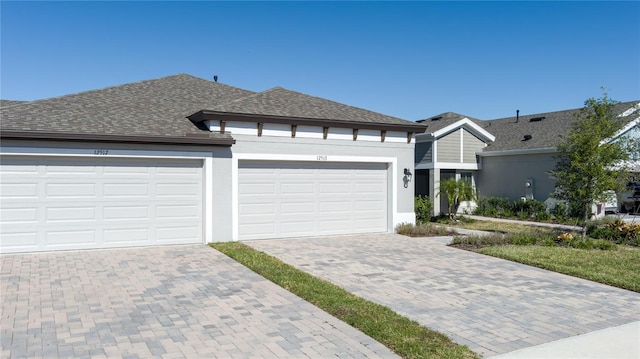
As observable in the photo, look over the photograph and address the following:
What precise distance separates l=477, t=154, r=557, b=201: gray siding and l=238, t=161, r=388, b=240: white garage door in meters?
9.94

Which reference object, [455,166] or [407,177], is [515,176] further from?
[407,177]

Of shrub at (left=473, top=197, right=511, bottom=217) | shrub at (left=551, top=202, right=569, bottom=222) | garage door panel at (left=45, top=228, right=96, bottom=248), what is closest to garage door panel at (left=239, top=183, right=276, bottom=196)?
garage door panel at (left=45, top=228, right=96, bottom=248)

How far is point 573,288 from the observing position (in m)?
8.34

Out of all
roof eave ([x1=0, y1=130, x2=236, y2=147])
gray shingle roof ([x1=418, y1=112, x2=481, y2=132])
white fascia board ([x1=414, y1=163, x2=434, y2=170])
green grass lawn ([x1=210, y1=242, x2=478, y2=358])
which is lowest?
green grass lawn ([x1=210, y1=242, x2=478, y2=358])

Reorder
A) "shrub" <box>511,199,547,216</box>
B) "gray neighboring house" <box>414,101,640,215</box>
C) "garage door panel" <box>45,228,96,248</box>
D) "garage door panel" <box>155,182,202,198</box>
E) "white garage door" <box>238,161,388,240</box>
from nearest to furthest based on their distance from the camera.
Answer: "garage door panel" <box>45,228,96,248</box>, "garage door panel" <box>155,182,202,198</box>, "white garage door" <box>238,161,388,240</box>, "shrub" <box>511,199,547,216</box>, "gray neighboring house" <box>414,101,640,215</box>

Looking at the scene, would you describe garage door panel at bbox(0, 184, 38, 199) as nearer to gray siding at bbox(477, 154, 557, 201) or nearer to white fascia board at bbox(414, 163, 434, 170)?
white fascia board at bbox(414, 163, 434, 170)

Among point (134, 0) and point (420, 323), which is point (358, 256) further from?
point (134, 0)

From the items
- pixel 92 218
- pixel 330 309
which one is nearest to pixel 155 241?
pixel 92 218

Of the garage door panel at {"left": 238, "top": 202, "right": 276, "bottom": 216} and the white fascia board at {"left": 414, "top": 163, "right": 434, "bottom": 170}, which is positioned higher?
the white fascia board at {"left": 414, "top": 163, "right": 434, "bottom": 170}

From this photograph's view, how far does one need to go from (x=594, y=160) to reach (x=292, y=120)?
8775mm

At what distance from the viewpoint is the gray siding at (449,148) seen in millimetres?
22297

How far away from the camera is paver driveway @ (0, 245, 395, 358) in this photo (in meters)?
5.20

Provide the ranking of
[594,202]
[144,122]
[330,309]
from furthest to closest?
[594,202], [144,122], [330,309]

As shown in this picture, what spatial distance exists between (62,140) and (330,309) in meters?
7.82
